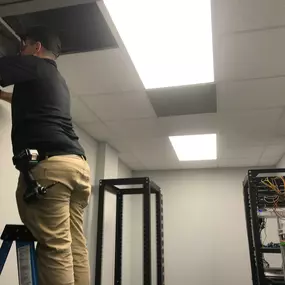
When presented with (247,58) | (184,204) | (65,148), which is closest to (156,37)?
(247,58)

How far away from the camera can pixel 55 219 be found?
108cm

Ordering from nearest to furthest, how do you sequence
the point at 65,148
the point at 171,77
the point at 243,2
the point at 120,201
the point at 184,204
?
the point at 65,148 < the point at 243,2 < the point at 171,77 < the point at 120,201 < the point at 184,204

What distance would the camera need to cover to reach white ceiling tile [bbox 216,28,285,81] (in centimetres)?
171

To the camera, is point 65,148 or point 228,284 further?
point 228,284

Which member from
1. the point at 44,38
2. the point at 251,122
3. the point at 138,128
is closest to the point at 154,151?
the point at 138,128

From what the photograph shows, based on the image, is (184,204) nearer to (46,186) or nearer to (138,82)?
(138,82)

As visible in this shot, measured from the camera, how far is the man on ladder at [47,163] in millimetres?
1062

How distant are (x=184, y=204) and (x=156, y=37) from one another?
12.0ft

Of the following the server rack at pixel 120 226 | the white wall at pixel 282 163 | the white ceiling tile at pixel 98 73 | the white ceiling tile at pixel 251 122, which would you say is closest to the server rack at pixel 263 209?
the white ceiling tile at pixel 251 122

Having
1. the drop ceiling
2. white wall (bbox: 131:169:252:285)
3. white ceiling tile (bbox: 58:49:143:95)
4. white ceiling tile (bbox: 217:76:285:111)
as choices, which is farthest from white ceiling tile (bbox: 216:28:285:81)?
white wall (bbox: 131:169:252:285)

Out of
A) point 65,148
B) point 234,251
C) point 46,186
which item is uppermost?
point 65,148

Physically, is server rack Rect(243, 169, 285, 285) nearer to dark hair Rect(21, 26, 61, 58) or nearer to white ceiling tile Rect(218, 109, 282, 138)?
white ceiling tile Rect(218, 109, 282, 138)

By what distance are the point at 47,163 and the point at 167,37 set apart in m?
1.02

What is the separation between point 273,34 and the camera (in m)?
1.67
